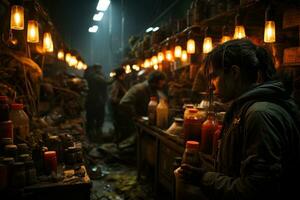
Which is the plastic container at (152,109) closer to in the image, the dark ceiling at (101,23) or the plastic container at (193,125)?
the plastic container at (193,125)

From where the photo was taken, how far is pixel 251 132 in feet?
6.02

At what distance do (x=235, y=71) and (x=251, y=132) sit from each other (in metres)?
0.51

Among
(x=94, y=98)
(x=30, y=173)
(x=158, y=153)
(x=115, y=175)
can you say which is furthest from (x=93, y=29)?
(x=30, y=173)

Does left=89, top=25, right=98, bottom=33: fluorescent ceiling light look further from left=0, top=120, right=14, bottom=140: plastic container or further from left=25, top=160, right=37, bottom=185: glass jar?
left=25, top=160, right=37, bottom=185: glass jar

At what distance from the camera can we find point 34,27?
496 cm

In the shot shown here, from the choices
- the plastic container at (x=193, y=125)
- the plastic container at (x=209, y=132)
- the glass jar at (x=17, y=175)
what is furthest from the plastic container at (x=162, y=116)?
the glass jar at (x=17, y=175)

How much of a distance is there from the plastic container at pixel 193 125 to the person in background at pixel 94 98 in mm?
9789

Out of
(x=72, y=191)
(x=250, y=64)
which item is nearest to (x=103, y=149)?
(x=72, y=191)

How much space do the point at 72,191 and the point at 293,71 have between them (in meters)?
4.17

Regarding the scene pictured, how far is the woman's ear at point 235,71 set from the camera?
211cm

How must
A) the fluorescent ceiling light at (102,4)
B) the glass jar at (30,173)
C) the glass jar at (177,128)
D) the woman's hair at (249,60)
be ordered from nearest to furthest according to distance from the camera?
the woman's hair at (249,60) → the glass jar at (30,173) → the glass jar at (177,128) → the fluorescent ceiling light at (102,4)

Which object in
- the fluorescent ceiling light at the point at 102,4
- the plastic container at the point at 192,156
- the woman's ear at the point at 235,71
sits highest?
the fluorescent ceiling light at the point at 102,4

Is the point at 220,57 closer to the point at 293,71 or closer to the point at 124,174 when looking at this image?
the point at 293,71

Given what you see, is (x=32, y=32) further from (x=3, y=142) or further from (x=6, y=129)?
(x=3, y=142)
